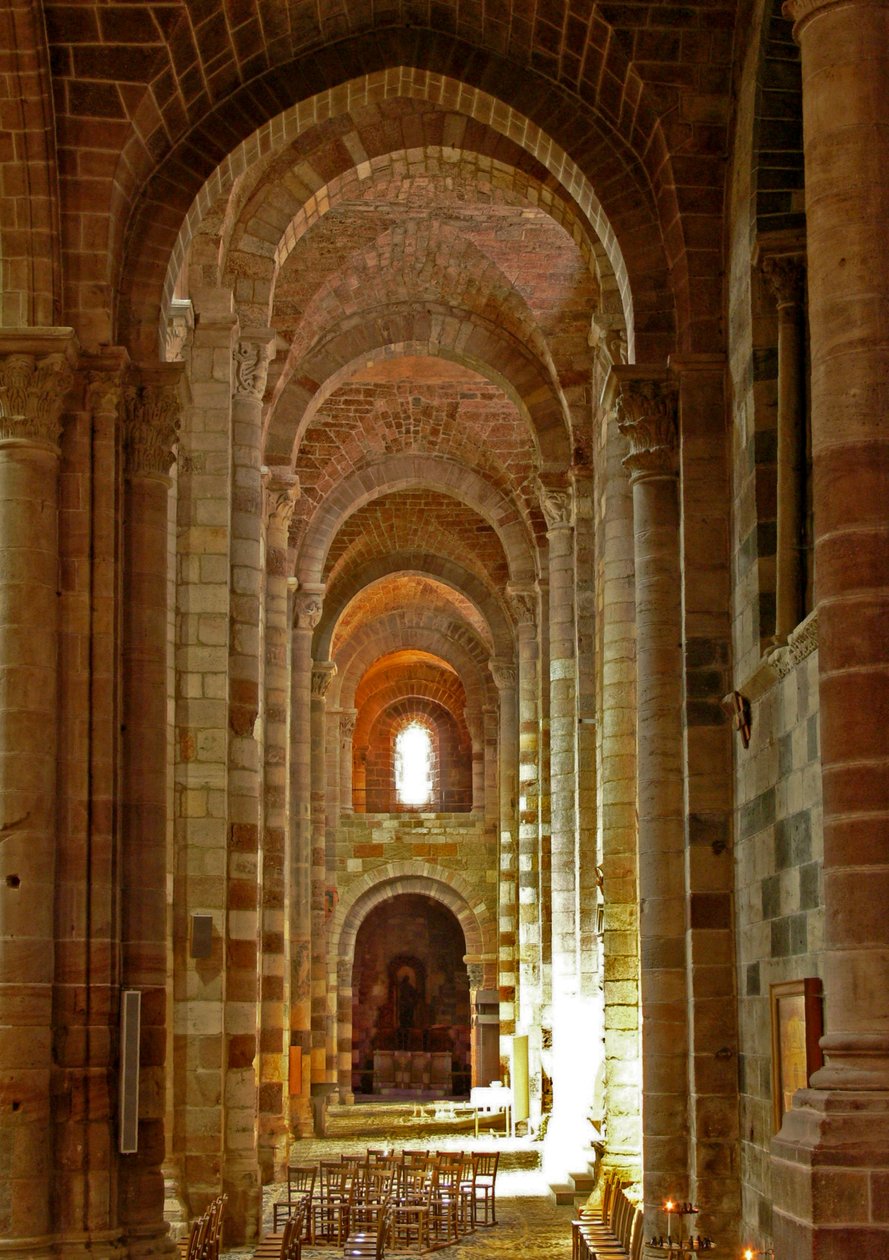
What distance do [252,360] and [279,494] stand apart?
146 inches

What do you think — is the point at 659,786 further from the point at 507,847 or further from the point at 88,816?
the point at 507,847

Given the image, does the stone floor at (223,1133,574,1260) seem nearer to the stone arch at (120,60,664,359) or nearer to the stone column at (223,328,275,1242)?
the stone column at (223,328,275,1242)

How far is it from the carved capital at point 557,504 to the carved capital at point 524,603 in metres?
4.63

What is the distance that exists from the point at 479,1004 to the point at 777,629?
87.5 feet

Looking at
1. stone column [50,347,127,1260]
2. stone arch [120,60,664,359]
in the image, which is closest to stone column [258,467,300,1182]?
stone arch [120,60,664,359]

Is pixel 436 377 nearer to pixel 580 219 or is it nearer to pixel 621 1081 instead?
pixel 580 219

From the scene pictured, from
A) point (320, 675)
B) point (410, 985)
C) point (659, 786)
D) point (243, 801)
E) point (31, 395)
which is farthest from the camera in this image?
point (410, 985)

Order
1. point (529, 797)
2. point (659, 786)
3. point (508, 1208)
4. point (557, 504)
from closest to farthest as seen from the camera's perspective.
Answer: point (659, 786), point (508, 1208), point (557, 504), point (529, 797)

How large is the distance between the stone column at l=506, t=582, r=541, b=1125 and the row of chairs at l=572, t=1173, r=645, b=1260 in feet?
40.8

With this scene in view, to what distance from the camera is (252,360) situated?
55.9ft

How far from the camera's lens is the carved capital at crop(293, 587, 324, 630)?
26312 mm

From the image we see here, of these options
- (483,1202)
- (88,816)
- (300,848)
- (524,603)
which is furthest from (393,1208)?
(524,603)

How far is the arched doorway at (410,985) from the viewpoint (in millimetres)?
43719

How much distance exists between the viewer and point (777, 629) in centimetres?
1050
